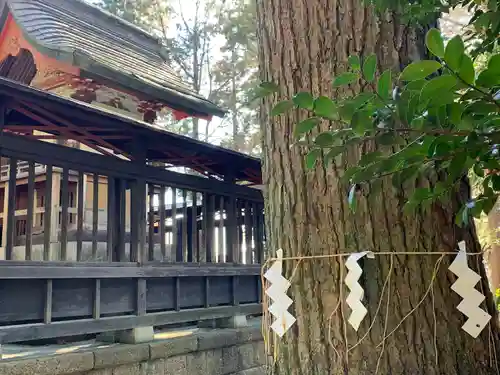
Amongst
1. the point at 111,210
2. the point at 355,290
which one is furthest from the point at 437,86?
the point at 111,210

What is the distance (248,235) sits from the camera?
646 centimetres

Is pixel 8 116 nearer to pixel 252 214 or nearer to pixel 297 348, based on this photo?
pixel 252 214

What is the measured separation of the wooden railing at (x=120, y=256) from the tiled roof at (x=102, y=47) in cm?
124

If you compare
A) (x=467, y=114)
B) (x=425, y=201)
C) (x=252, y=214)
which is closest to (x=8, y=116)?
(x=252, y=214)

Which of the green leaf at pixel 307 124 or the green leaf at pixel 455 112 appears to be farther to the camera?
the green leaf at pixel 307 124

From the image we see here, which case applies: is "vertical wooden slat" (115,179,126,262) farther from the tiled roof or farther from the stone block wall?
the tiled roof

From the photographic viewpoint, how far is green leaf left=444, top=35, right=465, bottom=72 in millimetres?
673

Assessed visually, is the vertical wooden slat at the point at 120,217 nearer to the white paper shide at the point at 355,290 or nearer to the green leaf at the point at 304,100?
the white paper shide at the point at 355,290

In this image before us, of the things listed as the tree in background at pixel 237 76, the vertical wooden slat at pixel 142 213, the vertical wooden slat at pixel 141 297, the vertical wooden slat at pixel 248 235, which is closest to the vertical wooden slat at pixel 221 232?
the vertical wooden slat at pixel 248 235

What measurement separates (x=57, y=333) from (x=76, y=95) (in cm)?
372

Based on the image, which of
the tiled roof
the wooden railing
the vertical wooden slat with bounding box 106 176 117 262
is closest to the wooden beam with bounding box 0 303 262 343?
the wooden railing

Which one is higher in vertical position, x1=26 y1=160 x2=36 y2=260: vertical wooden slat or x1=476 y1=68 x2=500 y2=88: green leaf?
x1=26 y1=160 x2=36 y2=260: vertical wooden slat

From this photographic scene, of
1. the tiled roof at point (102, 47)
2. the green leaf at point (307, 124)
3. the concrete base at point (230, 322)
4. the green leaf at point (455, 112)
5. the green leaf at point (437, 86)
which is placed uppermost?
the tiled roof at point (102, 47)

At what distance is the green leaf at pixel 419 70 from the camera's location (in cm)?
74
